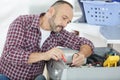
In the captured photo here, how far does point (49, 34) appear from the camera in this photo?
1465 millimetres

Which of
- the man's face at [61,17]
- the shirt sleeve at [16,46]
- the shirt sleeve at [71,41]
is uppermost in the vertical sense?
the man's face at [61,17]

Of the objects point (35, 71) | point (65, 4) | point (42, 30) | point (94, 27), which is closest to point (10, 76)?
point (35, 71)

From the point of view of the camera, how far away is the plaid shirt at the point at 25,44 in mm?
1316

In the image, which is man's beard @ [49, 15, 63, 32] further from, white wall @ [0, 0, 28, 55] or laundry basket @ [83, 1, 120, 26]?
white wall @ [0, 0, 28, 55]

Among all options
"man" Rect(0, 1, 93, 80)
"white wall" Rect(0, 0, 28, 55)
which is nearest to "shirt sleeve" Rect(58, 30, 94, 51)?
"man" Rect(0, 1, 93, 80)

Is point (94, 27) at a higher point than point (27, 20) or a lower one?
lower

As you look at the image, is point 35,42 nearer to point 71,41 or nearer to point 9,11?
point 71,41

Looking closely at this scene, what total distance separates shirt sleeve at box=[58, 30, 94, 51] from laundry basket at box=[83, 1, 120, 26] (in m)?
0.27

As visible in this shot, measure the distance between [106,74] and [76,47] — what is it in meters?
0.39

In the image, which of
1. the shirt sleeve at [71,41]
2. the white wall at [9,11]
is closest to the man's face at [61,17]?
the shirt sleeve at [71,41]

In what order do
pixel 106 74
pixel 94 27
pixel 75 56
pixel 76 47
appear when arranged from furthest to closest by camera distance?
1. pixel 94 27
2. pixel 76 47
3. pixel 75 56
4. pixel 106 74

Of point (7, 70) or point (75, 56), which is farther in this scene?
point (7, 70)

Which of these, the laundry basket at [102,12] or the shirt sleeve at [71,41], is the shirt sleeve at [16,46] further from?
the laundry basket at [102,12]

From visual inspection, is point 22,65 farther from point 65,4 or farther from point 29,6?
point 29,6
